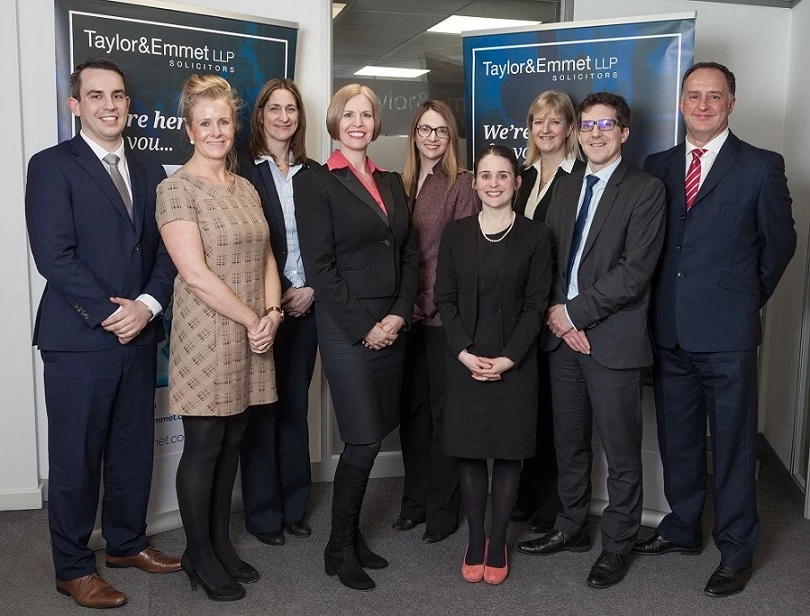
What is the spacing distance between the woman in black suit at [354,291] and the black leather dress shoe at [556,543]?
0.70 meters

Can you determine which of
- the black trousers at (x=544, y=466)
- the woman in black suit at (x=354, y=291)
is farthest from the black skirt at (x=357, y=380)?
the black trousers at (x=544, y=466)

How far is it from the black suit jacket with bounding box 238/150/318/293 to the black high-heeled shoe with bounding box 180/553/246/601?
1.09 m

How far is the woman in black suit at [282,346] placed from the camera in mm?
3469

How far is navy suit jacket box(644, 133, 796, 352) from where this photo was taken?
3133mm

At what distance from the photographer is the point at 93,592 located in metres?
3.09

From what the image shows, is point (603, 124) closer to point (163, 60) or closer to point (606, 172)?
point (606, 172)

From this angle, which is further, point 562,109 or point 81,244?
point 562,109

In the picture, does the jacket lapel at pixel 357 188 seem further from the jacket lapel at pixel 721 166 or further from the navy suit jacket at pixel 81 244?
the jacket lapel at pixel 721 166

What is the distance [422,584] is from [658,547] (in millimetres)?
985

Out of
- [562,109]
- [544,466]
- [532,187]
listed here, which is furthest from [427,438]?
[562,109]

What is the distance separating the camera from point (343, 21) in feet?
13.7

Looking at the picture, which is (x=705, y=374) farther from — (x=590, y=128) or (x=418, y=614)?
(x=418, y=614)

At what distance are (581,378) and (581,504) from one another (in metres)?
0.56

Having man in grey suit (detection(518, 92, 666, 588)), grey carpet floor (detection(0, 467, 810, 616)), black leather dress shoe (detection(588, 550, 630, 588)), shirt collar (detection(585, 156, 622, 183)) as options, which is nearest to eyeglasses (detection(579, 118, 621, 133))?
man in grey suit (detection(518, 92, 666, 588))
